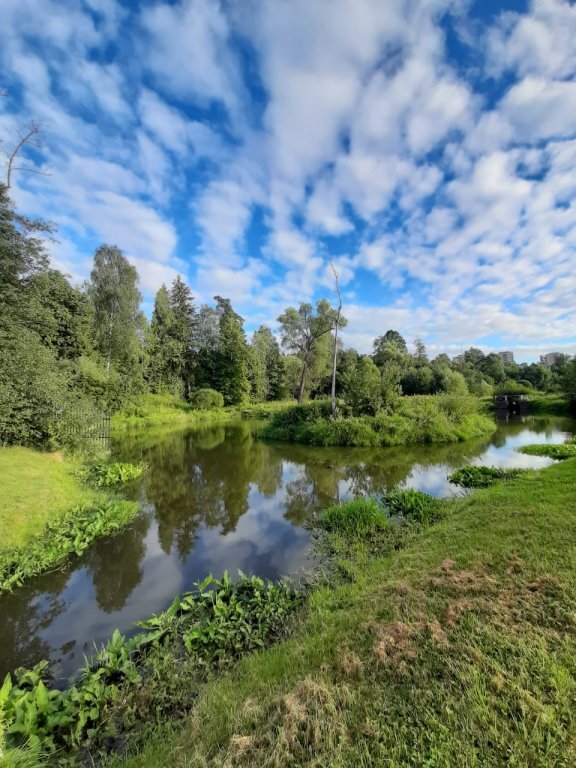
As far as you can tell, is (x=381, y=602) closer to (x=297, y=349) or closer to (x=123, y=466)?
(x=123, y=466)

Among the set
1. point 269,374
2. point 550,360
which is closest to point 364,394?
point 269,374

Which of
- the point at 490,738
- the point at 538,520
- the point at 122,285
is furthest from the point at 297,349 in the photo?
the point at 490,738

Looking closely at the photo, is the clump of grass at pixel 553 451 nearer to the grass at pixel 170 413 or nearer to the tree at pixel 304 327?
the grass at pixel 170 413

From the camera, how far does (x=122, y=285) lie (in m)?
28.9

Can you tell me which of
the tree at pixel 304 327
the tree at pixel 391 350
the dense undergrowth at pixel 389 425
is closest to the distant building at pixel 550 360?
the tree at pixel 391 350

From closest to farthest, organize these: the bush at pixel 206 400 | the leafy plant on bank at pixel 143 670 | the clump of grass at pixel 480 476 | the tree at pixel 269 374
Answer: the leafy plant on bank at pixel 143 670
the clump of grass at pixel 480 476
the bush at pixel 206 400
the tree at pixel 269 374

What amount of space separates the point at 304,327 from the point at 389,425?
25250 millimetres

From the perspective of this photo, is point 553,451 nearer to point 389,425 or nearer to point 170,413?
point 389,425

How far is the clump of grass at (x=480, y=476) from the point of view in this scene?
10.2 m

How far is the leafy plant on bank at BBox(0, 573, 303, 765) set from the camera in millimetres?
3039

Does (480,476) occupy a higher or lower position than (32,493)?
lower

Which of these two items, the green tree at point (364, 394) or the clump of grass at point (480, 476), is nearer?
the clump of grass at point (480, 476)

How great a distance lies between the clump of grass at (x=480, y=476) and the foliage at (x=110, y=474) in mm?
11515

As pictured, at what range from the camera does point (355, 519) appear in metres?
7.51
